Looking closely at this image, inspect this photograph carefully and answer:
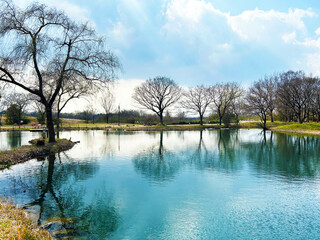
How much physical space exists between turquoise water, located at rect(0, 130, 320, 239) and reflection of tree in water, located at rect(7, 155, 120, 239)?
0.03 meters

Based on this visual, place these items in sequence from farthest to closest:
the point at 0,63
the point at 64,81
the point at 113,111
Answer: the point at 113,111 → the point at 64,81 → the point at 0,63

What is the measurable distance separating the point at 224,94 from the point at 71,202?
59.3m

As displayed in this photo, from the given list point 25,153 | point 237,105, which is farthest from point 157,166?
point 237,105

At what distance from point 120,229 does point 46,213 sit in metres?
2.56

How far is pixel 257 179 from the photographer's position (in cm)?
1130

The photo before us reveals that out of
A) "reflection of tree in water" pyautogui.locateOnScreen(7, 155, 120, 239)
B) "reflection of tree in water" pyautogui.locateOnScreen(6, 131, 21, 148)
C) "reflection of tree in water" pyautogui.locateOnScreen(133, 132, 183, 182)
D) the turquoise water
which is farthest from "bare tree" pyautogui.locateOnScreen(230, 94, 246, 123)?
"reflection of tree in water" pyautogui.locateOnScreen(7, 155, 120, 239)

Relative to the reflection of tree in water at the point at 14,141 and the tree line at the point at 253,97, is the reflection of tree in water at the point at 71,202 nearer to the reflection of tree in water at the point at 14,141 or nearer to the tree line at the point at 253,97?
the reflection of tree in water at the point at 14,141

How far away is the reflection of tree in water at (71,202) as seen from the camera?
6395 mm

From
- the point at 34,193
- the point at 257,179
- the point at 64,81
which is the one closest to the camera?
the point at 34,193

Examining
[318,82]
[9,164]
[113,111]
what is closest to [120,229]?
[9,164]

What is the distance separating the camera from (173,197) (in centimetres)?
873

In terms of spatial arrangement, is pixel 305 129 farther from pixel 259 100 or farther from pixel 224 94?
pixel 224 94

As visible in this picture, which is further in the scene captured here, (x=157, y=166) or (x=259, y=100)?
(x=259, y=100)

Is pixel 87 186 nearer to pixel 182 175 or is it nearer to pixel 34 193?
pixel 34 193
